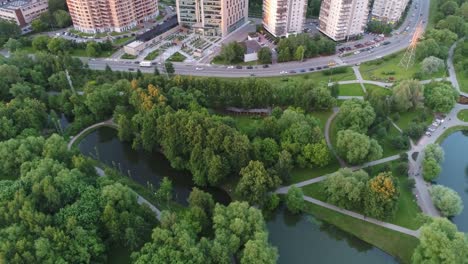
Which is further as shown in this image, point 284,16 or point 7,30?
point 7,30

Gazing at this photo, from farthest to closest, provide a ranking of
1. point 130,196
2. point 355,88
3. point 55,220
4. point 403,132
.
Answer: point 355,88
point 403,132
point 130,196
point 55,220

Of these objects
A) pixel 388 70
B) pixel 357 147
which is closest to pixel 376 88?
pixel 388 70

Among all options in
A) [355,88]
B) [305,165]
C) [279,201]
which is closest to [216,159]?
[279,201]

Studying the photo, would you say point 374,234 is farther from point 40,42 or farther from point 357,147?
point 40,42

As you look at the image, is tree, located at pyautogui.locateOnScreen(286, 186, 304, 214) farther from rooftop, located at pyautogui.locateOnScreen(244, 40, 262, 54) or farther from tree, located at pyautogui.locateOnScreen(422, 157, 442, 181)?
rooftop, located at pyautogui.locateOnScreen(244, 40, 262, 54)

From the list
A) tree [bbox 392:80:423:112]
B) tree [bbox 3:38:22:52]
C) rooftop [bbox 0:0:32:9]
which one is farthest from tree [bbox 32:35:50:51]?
tree [bbox 392:80:423:112]

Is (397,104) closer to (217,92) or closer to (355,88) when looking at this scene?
(355,88)

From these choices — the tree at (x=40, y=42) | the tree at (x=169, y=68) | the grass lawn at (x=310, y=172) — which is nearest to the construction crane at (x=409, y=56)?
the grass lawn at (x=310, y=172)
